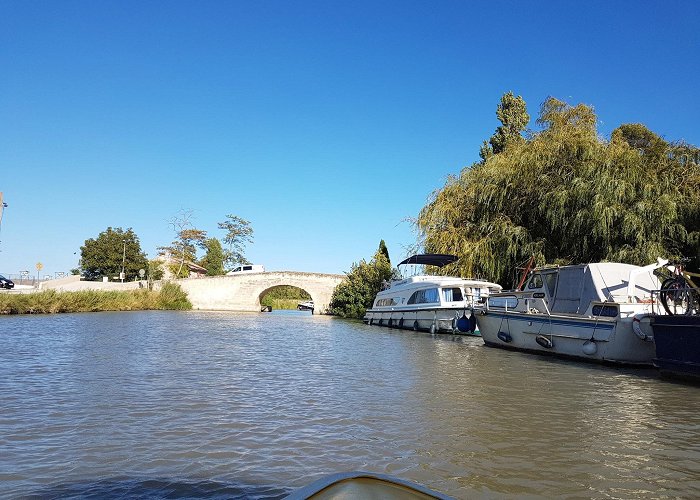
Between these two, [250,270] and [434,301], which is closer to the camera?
[434,301]

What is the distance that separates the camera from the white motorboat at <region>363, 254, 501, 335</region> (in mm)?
22556

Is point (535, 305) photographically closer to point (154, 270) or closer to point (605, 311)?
point (605, 311)

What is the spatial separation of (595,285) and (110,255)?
59072mm

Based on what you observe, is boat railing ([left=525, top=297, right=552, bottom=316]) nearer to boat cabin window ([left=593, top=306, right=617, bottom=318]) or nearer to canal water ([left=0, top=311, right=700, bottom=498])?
boat cabin window ([left=593, top=306, right=617, bottom=318])

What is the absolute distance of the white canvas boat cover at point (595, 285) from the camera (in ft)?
46.5

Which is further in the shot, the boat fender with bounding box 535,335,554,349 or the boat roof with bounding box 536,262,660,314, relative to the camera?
the boat fender with bounding box 535,335,554,349

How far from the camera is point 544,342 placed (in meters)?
14.9

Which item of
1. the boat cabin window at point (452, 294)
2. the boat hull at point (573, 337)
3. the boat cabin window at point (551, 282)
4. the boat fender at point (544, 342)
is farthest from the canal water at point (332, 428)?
the boat cabin window at point (452, 294)

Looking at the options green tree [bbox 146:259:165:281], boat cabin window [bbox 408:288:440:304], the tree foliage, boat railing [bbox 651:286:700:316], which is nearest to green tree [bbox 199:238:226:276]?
green tree [bbox 146:259:165:281]

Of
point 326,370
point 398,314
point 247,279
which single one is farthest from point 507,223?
point 247,279

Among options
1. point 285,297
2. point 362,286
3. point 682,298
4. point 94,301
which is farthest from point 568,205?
point 285,297

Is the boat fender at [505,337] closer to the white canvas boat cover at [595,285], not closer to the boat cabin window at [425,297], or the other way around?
the white canvas boat cover at [595,285]

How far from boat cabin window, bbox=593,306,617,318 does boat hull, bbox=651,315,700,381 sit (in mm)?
1865

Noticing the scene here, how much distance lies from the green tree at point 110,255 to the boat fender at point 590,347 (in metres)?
56.8
